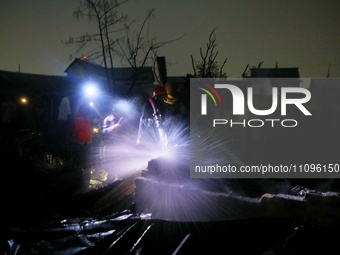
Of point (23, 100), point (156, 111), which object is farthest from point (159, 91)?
point (23, 100)

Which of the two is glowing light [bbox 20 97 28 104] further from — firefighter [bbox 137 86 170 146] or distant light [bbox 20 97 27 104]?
firefighter [bbox 137 86 170 146]

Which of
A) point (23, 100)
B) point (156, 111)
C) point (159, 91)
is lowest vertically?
point (156, 111)

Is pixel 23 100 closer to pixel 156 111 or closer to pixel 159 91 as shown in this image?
pixel 159 91

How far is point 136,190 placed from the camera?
536 cm

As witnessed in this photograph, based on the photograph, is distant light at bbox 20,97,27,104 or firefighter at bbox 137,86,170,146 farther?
distant light at bbox 20,97,27,104

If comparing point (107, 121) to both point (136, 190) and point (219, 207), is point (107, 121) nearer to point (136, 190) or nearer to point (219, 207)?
point (136, 190)

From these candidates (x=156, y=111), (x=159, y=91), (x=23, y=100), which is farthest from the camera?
(x=23, y=100)

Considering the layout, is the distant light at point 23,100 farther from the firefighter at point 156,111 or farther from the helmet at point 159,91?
the helmet at point 159,91

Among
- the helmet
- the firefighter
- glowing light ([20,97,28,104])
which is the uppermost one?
glowing light ([20,97,28,104])

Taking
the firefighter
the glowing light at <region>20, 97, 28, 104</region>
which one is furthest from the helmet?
the glowing light at <region>20, 97, 28, 104</region>

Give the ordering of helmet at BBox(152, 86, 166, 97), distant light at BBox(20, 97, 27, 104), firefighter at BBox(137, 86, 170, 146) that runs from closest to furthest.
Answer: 1. firefighter at BBox(137, 86, 170, 146)
2. helmet at BBox(152, 86, 166, 97)
3. distant light at BBox(20, 97, 27, 104)

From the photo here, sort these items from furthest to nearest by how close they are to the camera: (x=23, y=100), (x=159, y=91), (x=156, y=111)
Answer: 1. (x=23, y=100)
2. (x=159, y=91)
3. (x=156, y=111)

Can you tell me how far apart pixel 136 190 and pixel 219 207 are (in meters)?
1.79

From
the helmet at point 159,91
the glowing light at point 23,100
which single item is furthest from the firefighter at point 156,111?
the glowing light at point 23,100
